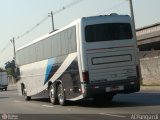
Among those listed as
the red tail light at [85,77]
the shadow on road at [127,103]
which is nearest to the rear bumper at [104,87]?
the red tail light at [85,77]

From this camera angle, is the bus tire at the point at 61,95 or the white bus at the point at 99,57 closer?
the white bus at the point at 99,57

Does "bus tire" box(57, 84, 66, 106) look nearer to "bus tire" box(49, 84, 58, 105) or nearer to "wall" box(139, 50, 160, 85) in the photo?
"bus tire" box(49, 84, 58, 105)

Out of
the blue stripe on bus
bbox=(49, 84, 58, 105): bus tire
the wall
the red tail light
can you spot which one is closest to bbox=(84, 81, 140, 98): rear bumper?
the red tail light

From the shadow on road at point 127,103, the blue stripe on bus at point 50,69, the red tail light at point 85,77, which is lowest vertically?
the shadow on road at point 127,103

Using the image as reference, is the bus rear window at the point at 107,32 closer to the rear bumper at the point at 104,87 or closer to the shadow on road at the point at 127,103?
the rear bumper at the point at 104,87

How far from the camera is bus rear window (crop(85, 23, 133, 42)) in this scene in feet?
68.6

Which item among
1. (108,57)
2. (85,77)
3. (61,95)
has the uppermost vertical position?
(108,57)

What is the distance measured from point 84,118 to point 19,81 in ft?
59.1

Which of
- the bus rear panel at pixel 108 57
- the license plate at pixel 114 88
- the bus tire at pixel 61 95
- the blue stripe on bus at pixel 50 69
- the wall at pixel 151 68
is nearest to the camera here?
the bus rear panel at pixel 108 57

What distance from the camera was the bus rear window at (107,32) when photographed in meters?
20.9

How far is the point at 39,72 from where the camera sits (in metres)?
27.4

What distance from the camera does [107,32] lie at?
2112 cm

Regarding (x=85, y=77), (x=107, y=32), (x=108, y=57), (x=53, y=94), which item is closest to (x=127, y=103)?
(x=108, y=57)

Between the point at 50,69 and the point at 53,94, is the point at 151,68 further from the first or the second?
the point at 53,94
